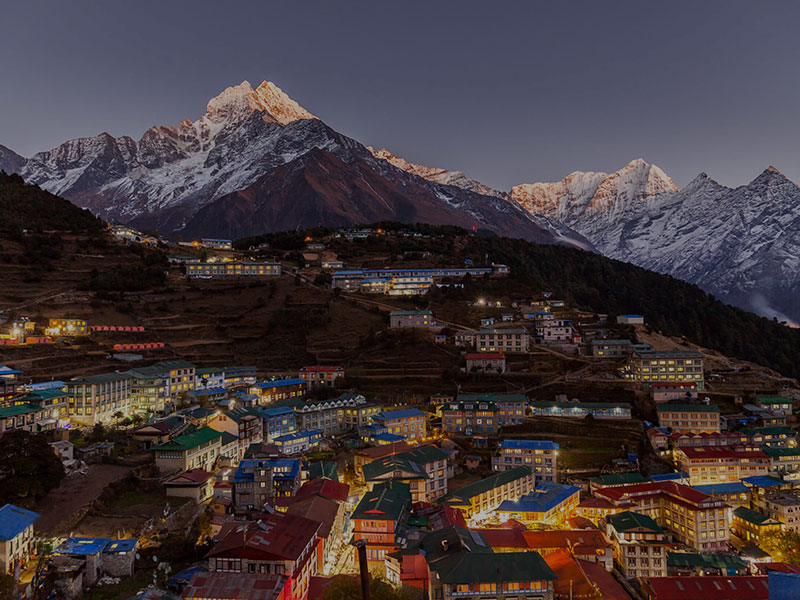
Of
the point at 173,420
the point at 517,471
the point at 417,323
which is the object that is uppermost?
the point at 417,323

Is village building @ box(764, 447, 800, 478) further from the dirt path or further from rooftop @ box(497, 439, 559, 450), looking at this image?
the dirt path

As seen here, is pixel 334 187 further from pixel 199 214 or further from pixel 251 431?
pixel 251 431

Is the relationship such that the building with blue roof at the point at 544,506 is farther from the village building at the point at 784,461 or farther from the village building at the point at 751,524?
the village building at the point at 784,461

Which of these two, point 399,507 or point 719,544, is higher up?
point 399,507

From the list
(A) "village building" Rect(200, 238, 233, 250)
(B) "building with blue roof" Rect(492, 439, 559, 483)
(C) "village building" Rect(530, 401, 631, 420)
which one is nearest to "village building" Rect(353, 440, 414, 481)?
(B) "building with blue roof" Rect(492, 439, 559, 483)

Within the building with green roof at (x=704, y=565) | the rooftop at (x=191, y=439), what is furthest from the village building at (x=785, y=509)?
the rooftop at (x=191, y=439)

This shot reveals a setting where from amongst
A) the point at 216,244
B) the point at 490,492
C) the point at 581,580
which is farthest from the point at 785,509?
the point at 216,244

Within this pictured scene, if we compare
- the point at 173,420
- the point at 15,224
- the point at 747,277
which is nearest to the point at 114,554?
the point at 173,420

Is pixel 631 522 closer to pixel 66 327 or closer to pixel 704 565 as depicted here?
pixel 704 565
